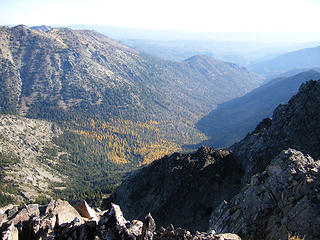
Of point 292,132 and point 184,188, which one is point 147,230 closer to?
point 184,188

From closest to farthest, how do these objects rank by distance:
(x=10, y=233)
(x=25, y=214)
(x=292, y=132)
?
(x=10, y=233) < (x=25, y=214) < (x=292, y=132)

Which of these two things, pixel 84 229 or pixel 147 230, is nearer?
pixel 84 229

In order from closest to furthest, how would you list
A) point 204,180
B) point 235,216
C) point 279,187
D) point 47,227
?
point 47,227 → point 279,187 → point 235,216 → point 204,180

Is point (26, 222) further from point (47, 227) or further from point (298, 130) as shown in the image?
point (298, 130)

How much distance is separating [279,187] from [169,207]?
1343 inches

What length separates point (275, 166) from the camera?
110ft

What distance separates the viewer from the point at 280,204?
28.2m

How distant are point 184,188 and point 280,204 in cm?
3499

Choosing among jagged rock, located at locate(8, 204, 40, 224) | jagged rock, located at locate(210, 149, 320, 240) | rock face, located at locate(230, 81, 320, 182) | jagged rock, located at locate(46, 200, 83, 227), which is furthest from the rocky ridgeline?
A: rock face, located at locate(230, 81, 320, 182)

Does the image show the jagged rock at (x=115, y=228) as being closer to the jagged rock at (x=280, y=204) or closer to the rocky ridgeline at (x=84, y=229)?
the rocky ridgeline at (x=84, y=229)

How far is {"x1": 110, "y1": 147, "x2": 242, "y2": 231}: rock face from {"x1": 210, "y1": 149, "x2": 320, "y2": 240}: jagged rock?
1940cm

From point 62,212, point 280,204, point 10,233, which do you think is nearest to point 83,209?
point 62,212

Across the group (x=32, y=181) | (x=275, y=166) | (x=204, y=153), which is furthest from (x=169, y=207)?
(x=32, y=181)

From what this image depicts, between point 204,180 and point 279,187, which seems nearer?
point 279,187
